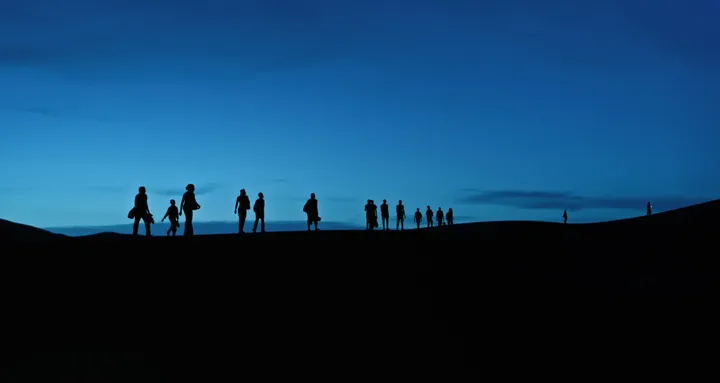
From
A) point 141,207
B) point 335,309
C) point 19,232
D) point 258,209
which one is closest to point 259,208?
point 258,209

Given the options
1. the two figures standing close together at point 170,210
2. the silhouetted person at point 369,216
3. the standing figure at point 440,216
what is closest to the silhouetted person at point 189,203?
the two figures standing close together at point 170,210

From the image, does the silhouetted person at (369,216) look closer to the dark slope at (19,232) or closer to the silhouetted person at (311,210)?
the silhouetted person at (311,210)

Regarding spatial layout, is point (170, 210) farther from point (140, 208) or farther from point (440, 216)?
point (440, 216)

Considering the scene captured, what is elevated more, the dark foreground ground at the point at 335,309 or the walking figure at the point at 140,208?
the walking figure at the point at 140,208

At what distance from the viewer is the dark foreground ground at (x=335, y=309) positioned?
13.6 metres

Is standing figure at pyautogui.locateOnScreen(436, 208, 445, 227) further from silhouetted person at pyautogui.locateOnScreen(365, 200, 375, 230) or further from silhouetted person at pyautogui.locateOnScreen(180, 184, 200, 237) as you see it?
silhouetted person at pyautogui.locateOnScreen(180, 184, 200, 237)

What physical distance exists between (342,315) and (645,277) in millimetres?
12490

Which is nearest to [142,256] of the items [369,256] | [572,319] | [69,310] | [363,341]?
[69,310]

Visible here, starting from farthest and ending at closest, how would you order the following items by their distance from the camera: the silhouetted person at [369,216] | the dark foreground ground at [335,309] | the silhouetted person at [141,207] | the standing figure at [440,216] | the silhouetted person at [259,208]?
the standing figure at [440,216] < the silhouetted person at [369,216] < the silhouetted person at [259,208] < the silhouetted person at [141,207] < the dark foreground ground at [335,309]

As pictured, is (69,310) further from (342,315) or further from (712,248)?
(712,248)

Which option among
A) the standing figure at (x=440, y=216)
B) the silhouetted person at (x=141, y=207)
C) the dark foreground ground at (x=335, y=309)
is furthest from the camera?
the standing figure at (x=440, y=216)

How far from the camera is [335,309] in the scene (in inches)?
644

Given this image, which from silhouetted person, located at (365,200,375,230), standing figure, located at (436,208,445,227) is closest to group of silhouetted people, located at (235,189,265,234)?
silhouetted person, located at (365,200,375,230)

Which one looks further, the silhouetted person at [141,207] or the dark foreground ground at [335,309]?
the silhouetted person at [141,207]
